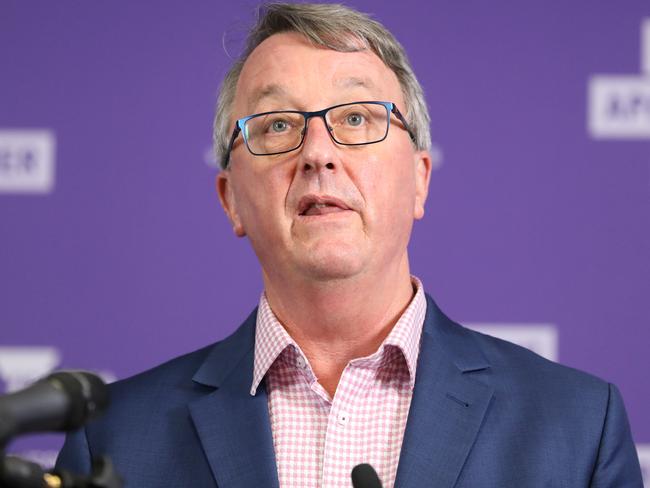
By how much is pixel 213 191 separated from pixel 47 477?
1646 mm

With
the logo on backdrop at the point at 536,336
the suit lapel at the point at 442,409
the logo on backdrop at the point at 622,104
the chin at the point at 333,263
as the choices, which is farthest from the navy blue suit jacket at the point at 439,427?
the logo on backdrop at the point at 622,104

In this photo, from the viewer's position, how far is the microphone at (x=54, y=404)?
2.74 feet

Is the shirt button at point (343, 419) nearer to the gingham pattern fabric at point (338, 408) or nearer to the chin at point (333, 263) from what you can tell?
the gingham pattern fabric at point (338, 408)

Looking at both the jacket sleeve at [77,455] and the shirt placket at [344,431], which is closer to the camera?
the shirt placket at [344,431]

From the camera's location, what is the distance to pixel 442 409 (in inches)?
64.1

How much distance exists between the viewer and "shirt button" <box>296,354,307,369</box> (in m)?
1.68

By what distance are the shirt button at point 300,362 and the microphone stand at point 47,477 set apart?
0.74m

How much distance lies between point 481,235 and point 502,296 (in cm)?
15

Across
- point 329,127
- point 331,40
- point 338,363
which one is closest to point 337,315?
point 338,363

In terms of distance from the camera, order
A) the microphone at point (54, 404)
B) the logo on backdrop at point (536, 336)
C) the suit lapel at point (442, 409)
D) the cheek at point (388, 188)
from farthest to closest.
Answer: the logo on backdrop at point (536, 336)
the cheek at point (388, 188)
the suit lapel at point (442, 409)
the microphone at point (54, 404)

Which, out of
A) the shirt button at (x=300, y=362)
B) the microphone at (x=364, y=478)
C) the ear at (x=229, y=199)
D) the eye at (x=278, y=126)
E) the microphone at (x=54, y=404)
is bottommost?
the microphone at (x=364, y=478)

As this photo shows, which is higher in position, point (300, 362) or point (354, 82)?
point (354, 82)

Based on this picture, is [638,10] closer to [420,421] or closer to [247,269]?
[247,269]

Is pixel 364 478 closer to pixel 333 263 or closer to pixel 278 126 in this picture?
pixel 333 263
